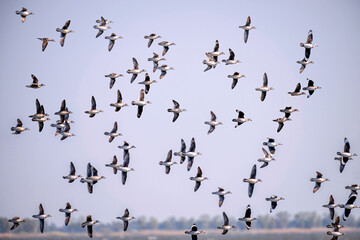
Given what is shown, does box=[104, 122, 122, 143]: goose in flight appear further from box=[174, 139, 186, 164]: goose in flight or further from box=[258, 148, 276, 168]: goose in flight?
box=[258, 148, 276, 168]: goose in flight

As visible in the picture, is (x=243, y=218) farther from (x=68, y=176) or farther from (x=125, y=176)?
(x=68, y=176)

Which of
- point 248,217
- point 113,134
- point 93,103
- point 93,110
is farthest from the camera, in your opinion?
point 113,134

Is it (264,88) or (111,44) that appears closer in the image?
(111,44)

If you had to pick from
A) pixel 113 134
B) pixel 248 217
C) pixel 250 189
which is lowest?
pixel 248 217

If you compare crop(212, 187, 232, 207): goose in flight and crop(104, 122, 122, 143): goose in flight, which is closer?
crop(212, 187, 232, 207): goose in flight

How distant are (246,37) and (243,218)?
14.4 metres

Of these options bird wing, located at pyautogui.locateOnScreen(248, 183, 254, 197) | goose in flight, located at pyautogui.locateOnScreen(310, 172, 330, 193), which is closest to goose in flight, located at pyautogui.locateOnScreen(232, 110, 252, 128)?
bird wing, located at pyautogui.locateOnScreen(248, 183, 254, 197)

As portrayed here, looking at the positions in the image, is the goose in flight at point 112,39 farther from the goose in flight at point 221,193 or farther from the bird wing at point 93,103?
the goose in flight at point 221,193

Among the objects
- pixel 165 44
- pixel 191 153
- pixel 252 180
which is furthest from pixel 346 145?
pixel 165 44

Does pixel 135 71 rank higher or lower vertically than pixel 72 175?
higher

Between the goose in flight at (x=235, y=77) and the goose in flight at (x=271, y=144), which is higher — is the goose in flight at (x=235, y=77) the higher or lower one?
the higher one

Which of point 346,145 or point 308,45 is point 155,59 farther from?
point 346,145

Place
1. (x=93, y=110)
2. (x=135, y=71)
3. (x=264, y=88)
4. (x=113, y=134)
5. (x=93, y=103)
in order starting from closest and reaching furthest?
(x=93, y=110) < (x=264, y=88) < (x=93, y=103) < (x=113, y=134) < (x=135, y=71)

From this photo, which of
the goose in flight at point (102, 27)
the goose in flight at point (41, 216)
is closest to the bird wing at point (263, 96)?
A: the goose in flight at point (102, 27)
